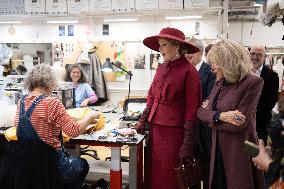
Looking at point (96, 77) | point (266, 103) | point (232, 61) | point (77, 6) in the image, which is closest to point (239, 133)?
point (232, 61)

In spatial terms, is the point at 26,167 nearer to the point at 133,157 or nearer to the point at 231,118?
the point at 133,157

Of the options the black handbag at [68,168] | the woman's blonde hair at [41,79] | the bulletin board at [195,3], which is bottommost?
the black handbag at [68,168]

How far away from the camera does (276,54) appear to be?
7699mm

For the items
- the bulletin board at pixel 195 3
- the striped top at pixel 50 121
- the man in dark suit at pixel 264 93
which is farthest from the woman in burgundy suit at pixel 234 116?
the bulletin board at pixel 195 3

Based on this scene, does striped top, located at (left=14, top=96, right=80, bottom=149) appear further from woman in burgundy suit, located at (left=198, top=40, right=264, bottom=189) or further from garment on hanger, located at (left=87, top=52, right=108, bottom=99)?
garment on hanger, located at (left=87, top=52, right=108, bottom=99)

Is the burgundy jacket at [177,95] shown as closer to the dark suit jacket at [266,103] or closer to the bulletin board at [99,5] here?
the dark suit jacket at [266,103]

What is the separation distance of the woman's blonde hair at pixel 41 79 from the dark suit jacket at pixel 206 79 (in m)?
1.36

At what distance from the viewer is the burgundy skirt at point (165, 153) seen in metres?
2.86

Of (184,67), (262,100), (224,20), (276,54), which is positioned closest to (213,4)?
(224,20)

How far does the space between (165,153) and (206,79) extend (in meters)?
0.83

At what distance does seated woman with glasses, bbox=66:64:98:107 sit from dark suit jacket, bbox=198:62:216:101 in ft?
7.57

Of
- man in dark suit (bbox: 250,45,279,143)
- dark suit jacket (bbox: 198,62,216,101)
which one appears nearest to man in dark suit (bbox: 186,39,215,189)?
dark suit jacket (bbox: 198,62,216,101)

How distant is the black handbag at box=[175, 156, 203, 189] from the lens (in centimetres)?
272

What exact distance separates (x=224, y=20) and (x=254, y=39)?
4056 millimetres
